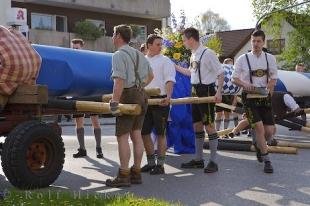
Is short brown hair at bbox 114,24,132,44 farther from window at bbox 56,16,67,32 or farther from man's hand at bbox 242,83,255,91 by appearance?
window at bbox 56,16,67,32

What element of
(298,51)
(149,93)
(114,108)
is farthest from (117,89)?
(298,51)

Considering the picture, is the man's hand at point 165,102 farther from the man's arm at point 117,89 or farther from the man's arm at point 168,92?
the man's arm at point 117,89

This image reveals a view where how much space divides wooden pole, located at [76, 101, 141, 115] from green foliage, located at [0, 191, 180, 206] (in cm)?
105

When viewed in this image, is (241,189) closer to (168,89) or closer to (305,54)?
(168,89)

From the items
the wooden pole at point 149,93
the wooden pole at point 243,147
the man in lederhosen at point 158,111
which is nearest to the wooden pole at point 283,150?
the wooden pole at point 243,147

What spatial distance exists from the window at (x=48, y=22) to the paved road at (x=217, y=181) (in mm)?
26965

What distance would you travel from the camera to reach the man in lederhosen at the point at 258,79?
8.32m

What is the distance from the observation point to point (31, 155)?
6867 mm

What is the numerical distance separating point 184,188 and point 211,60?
6.65ft

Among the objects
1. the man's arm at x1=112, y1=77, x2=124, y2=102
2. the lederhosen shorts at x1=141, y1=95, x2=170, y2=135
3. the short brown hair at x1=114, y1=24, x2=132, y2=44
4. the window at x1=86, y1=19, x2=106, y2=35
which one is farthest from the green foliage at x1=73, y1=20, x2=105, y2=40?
the man's arm at x1=112, y1=77, x2=124, y2=102

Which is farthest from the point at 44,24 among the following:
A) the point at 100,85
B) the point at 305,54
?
the point at 100,85

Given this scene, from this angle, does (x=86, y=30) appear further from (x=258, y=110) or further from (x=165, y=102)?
(x=165, y=102)

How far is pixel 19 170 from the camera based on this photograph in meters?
6.53

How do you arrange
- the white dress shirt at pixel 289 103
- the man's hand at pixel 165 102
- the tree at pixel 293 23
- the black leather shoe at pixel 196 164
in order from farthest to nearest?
the tree at pixel 293 23
the white dress shirt at pixel 289 103
the black leather shoe at pixel 196 164
the man's hand at pixel 165 102
